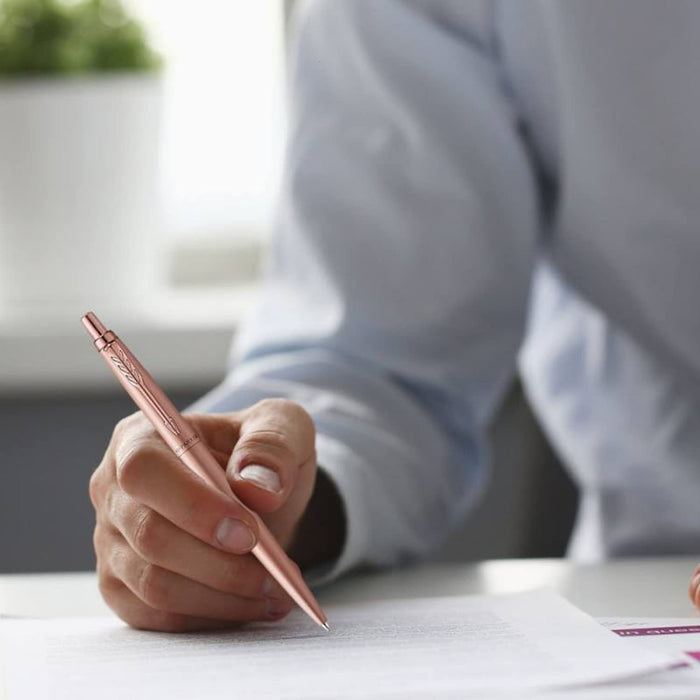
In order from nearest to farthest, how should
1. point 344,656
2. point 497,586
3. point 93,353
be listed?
point 344,656 < point 497,586 < point 93,353

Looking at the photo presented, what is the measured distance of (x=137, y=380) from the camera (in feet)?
1.39

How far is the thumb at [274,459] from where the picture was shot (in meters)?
0.43

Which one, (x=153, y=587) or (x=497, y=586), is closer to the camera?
(x=153, y=587)

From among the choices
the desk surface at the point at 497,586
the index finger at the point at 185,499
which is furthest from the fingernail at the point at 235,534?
the desk surface at the point at 497,586

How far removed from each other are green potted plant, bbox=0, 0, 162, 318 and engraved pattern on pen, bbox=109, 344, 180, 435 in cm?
77

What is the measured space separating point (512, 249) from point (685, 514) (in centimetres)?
18

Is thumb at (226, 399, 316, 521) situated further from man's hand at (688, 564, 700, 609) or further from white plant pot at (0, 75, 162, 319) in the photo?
white plant pot at (0, 75, 162, 319)

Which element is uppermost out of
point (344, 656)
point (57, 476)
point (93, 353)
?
point (344, 656)

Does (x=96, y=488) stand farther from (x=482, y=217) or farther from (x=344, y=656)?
(x=482, y=217)

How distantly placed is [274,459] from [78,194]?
0.77m

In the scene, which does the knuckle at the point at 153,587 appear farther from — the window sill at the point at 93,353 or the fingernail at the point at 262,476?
the window sill at the point at 93,353

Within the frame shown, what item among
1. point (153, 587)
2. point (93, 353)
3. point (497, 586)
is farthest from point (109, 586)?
point (93, 353)

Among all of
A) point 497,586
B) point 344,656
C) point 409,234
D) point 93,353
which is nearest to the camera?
point 344,656

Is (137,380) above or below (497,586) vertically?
above
